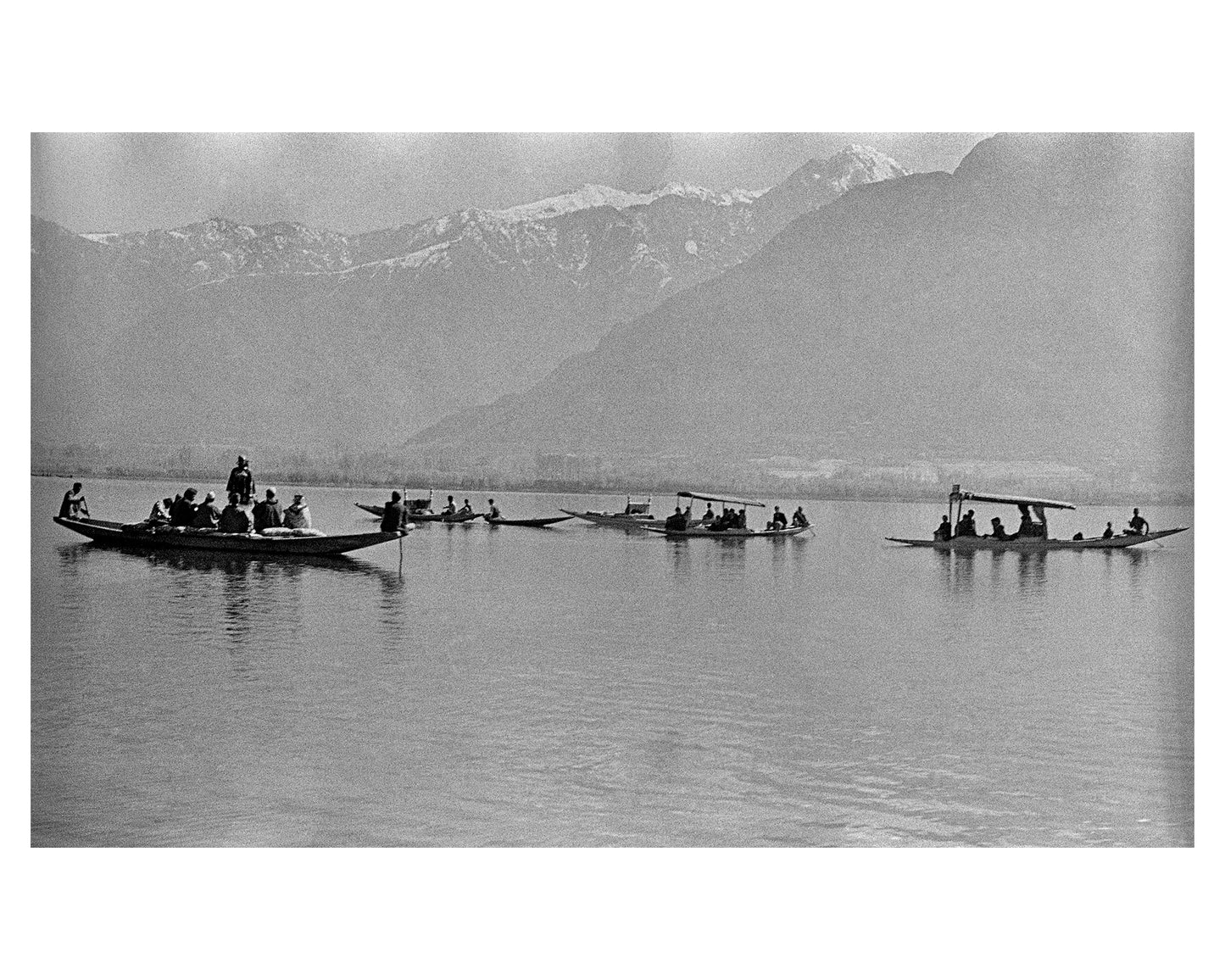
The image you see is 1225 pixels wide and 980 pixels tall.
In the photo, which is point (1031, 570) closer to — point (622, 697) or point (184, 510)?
point (622, 697)


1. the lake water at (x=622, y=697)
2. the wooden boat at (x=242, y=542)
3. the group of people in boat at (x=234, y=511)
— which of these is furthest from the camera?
the wooden boat at (x=242, y=542)

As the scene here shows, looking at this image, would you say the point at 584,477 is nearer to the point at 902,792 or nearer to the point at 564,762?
the point at 564,762

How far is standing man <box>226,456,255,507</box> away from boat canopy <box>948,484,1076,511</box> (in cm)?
340

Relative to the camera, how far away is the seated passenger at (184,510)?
5984mm

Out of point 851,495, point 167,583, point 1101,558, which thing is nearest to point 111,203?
point 167,583

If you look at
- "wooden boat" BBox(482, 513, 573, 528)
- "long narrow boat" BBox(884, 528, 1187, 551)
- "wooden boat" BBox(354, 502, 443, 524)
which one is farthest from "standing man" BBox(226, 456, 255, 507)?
"long narrow boat" BBox(884, 528, 1187, 551)

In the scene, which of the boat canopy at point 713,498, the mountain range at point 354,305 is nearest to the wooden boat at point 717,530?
the boat canopy at point 713,498

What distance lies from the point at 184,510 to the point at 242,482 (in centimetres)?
36

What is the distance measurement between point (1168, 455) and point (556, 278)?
117 inches

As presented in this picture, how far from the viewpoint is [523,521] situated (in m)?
6.41

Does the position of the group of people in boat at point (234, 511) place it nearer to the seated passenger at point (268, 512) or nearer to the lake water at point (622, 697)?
the seated passenger at point (268, 512)

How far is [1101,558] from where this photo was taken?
573cm

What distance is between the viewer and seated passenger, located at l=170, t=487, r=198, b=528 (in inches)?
236

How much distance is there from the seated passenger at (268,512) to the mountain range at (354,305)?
27 cm
